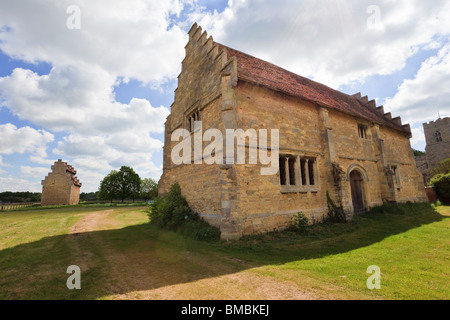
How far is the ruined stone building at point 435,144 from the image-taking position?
41062 millimetres

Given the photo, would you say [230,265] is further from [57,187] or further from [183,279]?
[57,187]

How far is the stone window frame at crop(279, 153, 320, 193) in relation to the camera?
10603mm

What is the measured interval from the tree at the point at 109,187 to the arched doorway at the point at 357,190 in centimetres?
4402

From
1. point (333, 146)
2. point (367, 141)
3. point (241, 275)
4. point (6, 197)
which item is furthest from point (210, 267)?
point (6, 197)

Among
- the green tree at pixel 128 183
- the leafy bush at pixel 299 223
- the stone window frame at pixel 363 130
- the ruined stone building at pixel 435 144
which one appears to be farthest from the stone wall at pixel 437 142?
the green tree at pixel 128 183

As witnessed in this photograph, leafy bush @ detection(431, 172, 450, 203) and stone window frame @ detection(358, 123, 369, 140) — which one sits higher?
stone window frame @ detection(358, 123, 369, 140)

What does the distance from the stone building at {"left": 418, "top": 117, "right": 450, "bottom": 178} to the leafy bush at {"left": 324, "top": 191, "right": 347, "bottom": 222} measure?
1784 inches

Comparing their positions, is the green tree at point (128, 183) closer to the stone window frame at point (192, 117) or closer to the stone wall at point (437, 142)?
the stone window frame at point (192, 117)

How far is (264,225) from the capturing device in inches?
359

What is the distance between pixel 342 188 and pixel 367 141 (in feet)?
22.1

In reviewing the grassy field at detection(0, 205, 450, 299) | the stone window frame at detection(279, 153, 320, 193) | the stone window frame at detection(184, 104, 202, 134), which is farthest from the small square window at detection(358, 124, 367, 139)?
the stone window frame at detection(184, 104, 202, 134)

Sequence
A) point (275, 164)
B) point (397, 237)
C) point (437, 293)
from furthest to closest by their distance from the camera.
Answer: point (275, 164) → point (397, 237) → point (437, 293)

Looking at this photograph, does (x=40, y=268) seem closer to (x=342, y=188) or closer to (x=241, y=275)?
(x=241, y=275)

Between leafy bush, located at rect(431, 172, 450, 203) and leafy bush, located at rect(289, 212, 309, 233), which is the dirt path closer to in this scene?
leafy bush, located at rect(289, 212, 309, 233)
